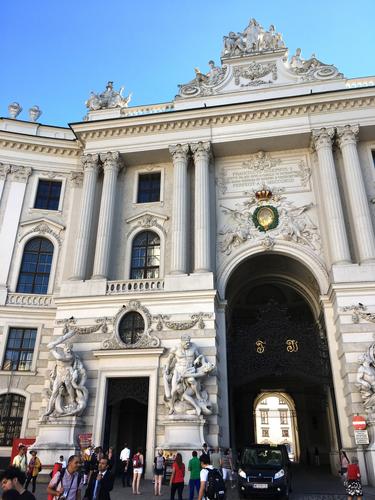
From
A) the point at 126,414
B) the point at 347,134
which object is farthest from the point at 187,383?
the point at 347,134

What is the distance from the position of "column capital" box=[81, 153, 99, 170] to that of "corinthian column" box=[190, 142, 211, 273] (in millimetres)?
5982

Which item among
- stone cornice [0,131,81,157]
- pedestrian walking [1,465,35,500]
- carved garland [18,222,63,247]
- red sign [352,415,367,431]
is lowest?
pedestrian walking [1,465,35,500]

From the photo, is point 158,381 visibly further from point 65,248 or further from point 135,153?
point 135,153

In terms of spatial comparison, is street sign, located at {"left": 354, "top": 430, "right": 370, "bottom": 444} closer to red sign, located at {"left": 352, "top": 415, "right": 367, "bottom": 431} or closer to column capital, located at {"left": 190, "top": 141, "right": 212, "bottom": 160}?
red sign, located at {"left": 352, "top": 415, "right": 367, "bottom": 431}

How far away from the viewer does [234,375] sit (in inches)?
879

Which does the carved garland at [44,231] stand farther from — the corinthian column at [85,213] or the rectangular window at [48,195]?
the corinthian column at [85,213]

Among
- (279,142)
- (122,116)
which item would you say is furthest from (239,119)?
(122,116)

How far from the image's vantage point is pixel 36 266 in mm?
25625

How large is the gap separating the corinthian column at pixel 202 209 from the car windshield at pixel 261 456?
9.22 metres

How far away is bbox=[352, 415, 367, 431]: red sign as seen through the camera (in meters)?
17.2

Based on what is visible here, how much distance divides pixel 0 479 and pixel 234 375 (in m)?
18.0

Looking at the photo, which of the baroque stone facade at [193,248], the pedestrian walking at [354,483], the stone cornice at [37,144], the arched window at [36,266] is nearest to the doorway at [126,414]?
the baroque stone facade at [193,248]

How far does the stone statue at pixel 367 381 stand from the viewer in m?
17.4

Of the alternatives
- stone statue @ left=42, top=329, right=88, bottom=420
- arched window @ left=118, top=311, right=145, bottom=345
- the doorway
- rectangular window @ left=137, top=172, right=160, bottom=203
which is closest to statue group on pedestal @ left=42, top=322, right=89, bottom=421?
stone statue @ left=42, top=329, right=88, bottom=420
